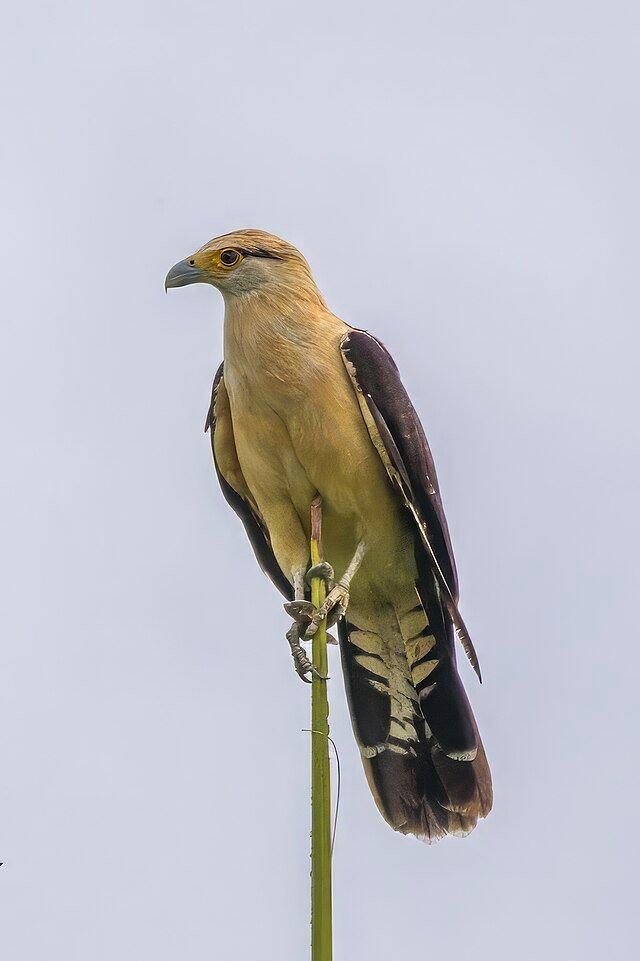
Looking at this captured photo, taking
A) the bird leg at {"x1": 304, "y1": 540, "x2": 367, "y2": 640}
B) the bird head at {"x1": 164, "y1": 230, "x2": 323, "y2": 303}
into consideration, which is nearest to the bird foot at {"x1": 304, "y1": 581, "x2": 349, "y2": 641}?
the bird leg at {"x1": 304, "y1": 540, "x2": 367, "y2": 640}

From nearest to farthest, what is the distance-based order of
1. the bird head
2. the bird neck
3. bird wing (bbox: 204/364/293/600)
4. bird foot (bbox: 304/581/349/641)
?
bird foot (bbox: 304/581/349/641) < the bird neck < the bird head < bird wing (bbox: 204/364/293/600)

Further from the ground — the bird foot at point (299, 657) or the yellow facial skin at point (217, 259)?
the yellow facial skin at point (217, 259)

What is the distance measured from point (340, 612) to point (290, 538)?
693 millimetres

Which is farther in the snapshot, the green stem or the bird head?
the bird head

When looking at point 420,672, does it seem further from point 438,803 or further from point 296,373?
point 296,373

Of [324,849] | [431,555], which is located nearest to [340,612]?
[431,555]

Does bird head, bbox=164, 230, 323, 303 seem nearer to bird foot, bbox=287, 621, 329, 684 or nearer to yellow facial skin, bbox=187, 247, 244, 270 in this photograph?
yellow facial skin, bbox=187, 247, 244, 270

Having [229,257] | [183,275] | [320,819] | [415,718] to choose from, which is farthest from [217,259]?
[320,819]

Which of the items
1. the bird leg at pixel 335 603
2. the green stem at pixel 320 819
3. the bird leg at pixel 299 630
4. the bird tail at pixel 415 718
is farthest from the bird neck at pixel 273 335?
the green stem at pixel 320 819

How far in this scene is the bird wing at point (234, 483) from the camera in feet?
18.9

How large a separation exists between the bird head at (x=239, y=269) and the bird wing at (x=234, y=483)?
1.46 ft

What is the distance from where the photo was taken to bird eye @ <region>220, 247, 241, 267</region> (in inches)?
220

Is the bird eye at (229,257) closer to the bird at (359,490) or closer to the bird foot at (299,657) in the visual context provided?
the bird at (359,490)

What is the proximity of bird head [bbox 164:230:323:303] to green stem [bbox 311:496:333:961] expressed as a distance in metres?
2.25
